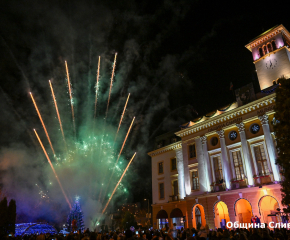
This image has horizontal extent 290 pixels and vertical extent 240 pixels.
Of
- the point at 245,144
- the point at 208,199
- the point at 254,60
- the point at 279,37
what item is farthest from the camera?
the point at 254,60

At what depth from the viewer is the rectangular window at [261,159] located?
22795mm

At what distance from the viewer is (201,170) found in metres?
28.2

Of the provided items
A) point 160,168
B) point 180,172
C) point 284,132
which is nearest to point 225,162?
point 180,172

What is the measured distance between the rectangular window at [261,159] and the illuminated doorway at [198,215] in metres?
9.48

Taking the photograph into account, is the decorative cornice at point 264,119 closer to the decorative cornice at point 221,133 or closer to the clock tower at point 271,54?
the decorative cornice at point 221,133

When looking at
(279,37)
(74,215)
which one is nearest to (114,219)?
(74,215)

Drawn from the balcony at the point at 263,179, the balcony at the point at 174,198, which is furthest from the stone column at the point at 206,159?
the balcony at the point at 174,198

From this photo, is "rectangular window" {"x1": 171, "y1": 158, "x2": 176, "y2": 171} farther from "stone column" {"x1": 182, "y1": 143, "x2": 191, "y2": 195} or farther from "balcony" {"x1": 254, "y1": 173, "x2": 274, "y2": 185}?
"balcony" {"x1": 254, "y1": 173, "x2": 274, "y2": 185}

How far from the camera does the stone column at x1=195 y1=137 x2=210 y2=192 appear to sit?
2722 centimetres

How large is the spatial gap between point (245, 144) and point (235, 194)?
18.9ft

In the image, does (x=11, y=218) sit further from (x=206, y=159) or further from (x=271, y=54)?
(x=271, y=54)

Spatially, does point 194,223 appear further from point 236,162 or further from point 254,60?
point 254,60

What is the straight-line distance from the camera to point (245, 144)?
2455cm

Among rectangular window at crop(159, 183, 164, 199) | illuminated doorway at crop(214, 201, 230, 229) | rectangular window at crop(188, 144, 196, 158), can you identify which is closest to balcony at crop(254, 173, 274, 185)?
illuminated doorway at crop(214, 201, 230, 229)
